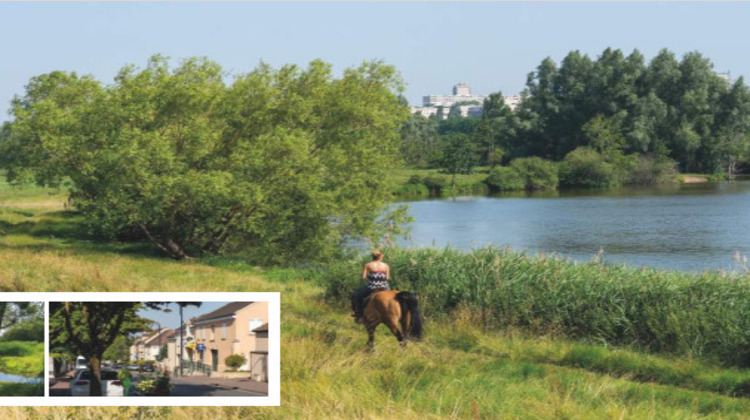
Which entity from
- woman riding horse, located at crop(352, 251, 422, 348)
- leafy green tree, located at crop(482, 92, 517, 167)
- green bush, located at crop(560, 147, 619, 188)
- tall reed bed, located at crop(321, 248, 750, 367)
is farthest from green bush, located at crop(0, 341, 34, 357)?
leafy green tree, located at crop(482, 92, 517, 167)

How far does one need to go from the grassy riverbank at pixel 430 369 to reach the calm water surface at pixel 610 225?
867 cm

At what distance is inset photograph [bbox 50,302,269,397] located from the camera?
11.9 feet

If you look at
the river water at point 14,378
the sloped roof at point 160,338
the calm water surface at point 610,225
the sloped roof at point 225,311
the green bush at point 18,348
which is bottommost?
the calm water surface at point 610,225

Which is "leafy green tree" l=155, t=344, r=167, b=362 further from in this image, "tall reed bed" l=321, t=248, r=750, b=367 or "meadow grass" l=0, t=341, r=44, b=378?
"tall reed bed" l=321, t=248, r=750, b=367

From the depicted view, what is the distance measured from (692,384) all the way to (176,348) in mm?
9578

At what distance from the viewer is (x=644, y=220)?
176 feet

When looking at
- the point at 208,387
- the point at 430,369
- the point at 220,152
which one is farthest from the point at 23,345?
the point at 220,152

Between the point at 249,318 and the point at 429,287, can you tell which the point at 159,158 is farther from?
the point at 249,318

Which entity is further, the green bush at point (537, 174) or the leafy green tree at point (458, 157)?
the leafy green tree at point (458, 157)

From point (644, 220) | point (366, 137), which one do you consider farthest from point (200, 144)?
point (644, 220)

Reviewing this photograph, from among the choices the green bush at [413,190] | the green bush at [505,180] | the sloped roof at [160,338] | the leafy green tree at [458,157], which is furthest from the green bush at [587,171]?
the sloped roof at [160,338]

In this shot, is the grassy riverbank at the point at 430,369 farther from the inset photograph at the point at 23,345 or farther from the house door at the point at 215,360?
the house door at the point at 215,360

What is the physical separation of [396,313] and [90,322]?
28.9 ft

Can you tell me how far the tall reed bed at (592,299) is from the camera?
44.3 feet
